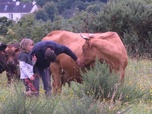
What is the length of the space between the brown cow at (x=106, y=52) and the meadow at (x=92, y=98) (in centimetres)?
48

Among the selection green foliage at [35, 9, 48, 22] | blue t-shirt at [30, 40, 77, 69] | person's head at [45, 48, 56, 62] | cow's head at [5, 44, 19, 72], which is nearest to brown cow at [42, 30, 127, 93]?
blue t-shirt at [30, 40, 77, 69]

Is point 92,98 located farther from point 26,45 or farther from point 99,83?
point 26,45

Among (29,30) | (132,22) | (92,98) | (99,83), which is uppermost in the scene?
(92,98)

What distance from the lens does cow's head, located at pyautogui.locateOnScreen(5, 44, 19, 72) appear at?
14.4 metres

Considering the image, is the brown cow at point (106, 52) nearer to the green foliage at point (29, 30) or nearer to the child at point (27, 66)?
the child at point (27, 66)

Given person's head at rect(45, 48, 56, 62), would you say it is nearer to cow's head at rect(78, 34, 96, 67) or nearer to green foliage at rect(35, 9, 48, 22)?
cow's head at rect(78, 34, 96, 67)

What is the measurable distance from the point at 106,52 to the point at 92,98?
10.9ft

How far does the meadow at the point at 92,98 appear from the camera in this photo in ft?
24.2

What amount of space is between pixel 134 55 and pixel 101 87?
1149 centimetres

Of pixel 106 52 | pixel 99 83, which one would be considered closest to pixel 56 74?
pixel 106 52

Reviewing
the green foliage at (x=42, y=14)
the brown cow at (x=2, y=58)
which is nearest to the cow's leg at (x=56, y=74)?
the brown cow at (x=2, y=58)

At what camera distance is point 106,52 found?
11.3 meters

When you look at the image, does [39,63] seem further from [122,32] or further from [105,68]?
[122,32]

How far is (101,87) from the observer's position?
10.1 metres
